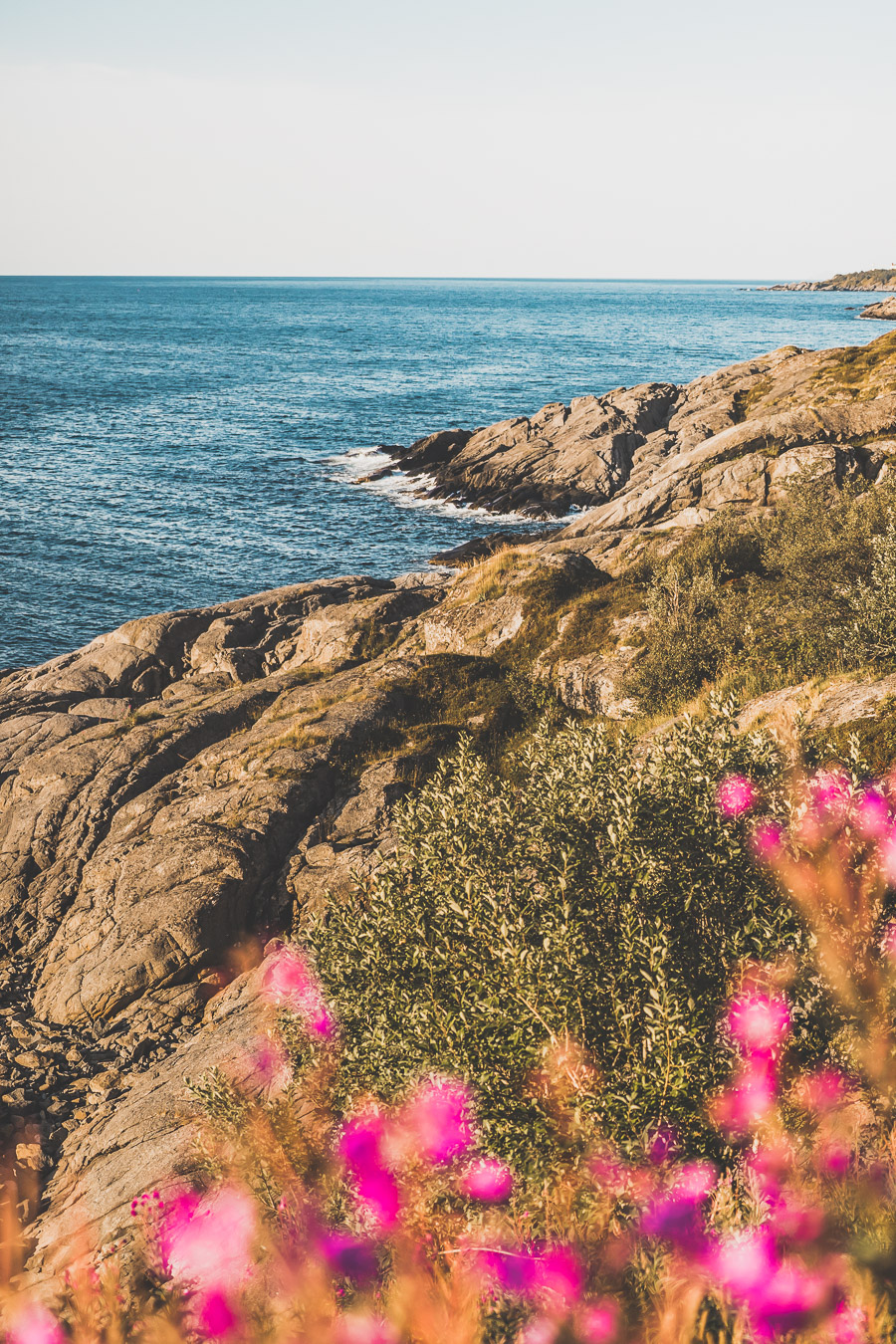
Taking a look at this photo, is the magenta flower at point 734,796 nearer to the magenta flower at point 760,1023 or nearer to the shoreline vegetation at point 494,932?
the shoreline vegetation at point 494,932

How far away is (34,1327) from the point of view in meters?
5.97

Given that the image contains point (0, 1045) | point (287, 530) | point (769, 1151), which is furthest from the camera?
point (287, 530)

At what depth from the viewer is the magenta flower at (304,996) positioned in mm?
7000

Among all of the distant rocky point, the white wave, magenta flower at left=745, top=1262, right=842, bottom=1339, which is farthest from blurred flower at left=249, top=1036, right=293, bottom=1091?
the distant rocky point

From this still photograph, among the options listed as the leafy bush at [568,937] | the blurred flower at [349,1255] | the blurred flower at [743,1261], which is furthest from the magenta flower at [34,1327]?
the blurred flower at [743,1261]

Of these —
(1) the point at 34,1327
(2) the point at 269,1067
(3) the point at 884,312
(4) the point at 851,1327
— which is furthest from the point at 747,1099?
(3) the point at 884,312

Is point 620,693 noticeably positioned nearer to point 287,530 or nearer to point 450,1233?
point 450,1233

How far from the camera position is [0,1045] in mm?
12898

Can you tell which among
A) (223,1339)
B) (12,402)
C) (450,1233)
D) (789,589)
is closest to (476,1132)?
(450,1233)

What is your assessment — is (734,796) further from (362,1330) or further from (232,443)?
(232,443)

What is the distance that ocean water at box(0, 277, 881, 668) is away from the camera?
44.2 meters

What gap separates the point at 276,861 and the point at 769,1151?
10.6 metres

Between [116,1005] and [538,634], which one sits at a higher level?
[538,634]

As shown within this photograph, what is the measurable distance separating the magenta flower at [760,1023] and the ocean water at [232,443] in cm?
3524
